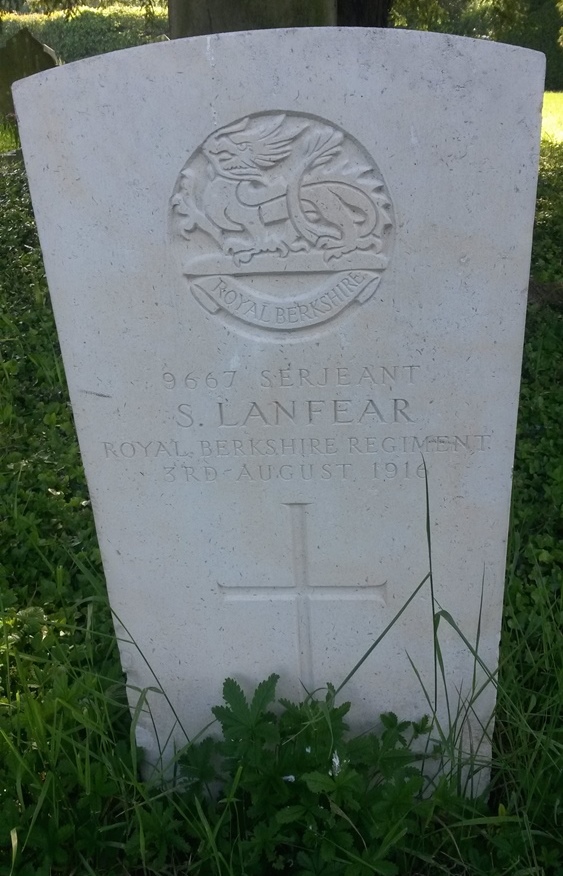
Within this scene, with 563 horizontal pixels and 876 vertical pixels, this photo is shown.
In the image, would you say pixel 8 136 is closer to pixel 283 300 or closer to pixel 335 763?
pixel 283 300

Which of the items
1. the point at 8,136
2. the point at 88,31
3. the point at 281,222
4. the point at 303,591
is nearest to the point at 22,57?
the point at 8,136

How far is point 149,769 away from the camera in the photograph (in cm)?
206

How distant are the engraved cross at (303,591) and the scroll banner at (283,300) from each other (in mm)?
486

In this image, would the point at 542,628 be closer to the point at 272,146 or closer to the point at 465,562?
the point at 465,562

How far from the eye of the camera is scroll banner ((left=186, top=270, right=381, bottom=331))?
156 centimetres

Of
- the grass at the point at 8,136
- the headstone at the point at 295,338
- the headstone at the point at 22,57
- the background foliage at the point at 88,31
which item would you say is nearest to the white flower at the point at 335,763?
the headstone at the point at 295,338

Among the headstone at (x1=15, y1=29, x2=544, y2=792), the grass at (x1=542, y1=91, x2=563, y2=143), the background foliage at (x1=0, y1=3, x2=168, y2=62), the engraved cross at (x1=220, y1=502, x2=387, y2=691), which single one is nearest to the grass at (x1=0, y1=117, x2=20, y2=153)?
the grass at (x1=542, y1=91, x2=563, y2=143)

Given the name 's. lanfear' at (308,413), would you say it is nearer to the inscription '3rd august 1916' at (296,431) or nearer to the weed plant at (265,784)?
the inscription '3rd august 1916' at (296,431)

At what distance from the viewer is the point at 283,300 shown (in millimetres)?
1579

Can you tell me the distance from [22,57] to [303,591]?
850 centimetres

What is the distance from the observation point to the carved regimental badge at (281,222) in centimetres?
147

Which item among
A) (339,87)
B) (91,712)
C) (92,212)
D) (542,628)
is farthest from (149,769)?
(339,87)

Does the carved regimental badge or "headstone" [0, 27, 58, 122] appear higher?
"headstone" [0, 27, 58, 122]

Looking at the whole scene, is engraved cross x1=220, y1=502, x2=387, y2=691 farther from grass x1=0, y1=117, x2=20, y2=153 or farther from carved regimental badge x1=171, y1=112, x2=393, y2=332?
grass x1=0, y1=117, x2=20, y2=153
